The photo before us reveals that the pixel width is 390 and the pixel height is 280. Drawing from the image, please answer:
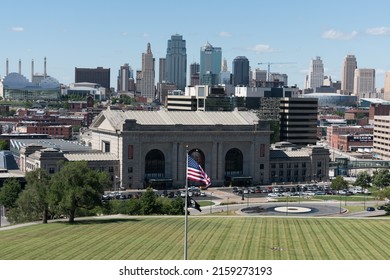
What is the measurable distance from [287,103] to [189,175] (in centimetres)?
Result: 14719

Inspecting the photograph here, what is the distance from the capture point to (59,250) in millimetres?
58969

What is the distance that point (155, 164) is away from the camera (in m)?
132

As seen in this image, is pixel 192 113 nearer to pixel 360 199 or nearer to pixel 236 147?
pixel 236 147

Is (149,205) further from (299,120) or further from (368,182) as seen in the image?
(299,120)

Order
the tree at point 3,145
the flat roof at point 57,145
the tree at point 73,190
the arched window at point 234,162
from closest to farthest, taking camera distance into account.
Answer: the tree at point 73,190
the arched window at point 234,162
the flat roof at point 57,145
the tree at point 3,145

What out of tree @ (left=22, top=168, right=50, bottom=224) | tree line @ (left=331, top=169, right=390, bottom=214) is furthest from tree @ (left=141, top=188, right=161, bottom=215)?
tree line @ (left=331, top=169, right=390, bottom=214)

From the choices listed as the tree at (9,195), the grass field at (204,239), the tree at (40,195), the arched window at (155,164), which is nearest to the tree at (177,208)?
the grass field at (204,239)

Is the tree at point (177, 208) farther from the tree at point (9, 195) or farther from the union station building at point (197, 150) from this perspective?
the union station building at point (197, 150)

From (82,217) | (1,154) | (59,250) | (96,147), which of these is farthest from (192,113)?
(59,250)

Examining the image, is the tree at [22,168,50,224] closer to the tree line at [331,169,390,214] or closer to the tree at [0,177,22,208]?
the tree at [0,177,22,208]

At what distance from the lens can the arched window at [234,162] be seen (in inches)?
5458

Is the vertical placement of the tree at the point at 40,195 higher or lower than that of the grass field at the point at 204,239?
higher

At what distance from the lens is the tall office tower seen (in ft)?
623

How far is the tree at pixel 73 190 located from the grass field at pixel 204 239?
1941mm
